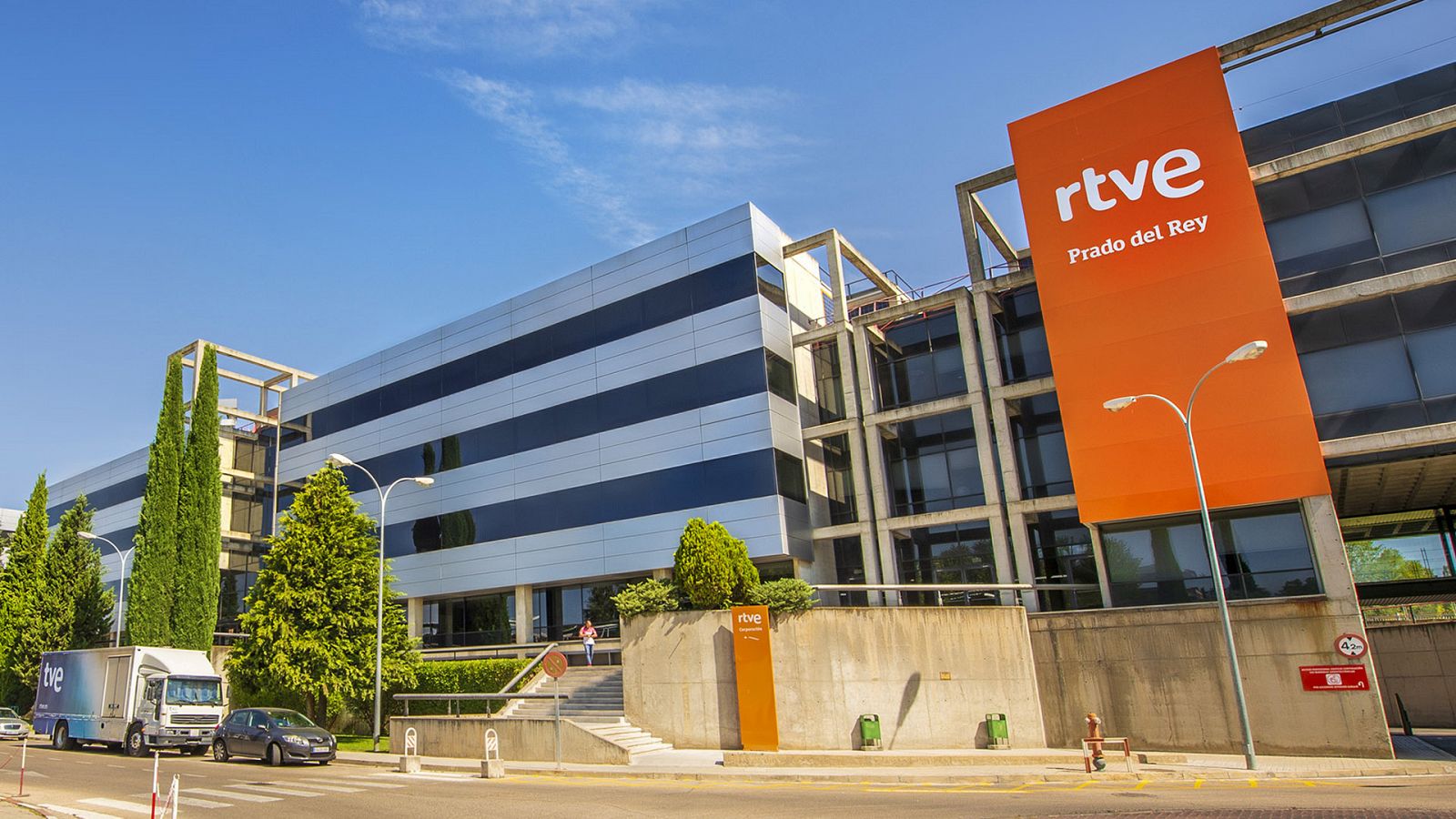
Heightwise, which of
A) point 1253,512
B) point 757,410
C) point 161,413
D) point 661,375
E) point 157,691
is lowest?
point 157,691

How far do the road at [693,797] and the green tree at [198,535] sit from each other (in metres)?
20.6

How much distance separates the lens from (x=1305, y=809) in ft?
42.7

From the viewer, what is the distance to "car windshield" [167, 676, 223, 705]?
29.0m

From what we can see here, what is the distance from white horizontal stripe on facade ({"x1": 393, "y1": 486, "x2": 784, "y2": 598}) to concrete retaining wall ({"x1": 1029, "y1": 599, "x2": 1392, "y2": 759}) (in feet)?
33.9

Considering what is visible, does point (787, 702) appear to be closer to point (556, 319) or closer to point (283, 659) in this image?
point (283, 659)

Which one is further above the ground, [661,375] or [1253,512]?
[661,375]

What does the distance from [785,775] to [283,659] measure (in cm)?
2079

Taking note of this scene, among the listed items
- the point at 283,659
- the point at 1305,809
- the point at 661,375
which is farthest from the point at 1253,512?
the point at 283,659

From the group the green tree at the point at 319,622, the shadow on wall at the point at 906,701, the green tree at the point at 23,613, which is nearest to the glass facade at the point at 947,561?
the shadow on wall at the point at 906,701

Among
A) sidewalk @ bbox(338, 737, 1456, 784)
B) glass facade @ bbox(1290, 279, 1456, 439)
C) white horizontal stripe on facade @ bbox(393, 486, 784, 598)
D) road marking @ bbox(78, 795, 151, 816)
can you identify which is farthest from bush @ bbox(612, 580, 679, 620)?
glass facade @ bbox(1290, 279, 1456, 439)

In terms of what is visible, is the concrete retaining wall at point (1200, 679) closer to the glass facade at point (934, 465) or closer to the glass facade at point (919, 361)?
the glass facade at point (934, 465)

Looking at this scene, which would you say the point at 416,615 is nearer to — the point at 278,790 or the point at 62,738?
the point at 62,738

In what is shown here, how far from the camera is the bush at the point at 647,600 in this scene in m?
25.9

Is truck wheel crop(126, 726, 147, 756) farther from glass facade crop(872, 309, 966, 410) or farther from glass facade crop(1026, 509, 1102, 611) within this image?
glass facade crop(1026, 509, 1102, 611)
